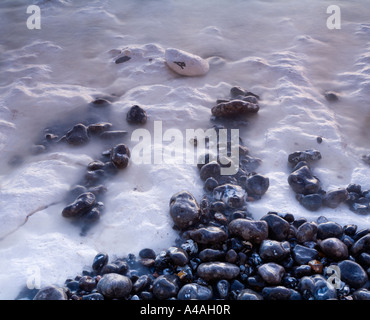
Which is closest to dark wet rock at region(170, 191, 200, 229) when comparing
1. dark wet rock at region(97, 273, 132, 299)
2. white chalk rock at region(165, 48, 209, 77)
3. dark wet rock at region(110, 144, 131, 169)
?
dark wet rock at region(97, 273, 132, 299)

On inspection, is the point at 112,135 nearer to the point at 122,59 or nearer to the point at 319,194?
the point at 122,59

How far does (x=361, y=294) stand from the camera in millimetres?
2297

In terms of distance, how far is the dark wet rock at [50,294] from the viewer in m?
2.30

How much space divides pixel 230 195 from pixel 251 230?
451 mm

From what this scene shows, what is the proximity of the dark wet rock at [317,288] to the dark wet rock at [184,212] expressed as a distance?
950mm

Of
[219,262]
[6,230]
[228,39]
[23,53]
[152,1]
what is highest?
[152,1]

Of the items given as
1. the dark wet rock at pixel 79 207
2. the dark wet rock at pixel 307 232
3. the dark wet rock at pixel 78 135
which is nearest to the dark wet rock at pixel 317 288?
the dark wet rock at pixel 307 232

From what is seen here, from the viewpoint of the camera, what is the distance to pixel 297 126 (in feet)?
13.2

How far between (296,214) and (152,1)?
234 inches

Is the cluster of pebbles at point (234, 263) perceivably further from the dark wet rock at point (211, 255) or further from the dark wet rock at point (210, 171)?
the dark wet rock at point (210, 171)

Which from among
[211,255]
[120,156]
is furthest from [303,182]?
[120,156]
